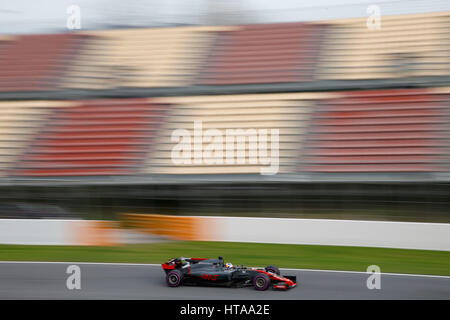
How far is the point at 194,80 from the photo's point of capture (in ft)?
52.1

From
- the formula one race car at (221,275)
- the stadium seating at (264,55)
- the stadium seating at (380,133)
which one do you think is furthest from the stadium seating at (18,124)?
the formula one race car at (221,275)

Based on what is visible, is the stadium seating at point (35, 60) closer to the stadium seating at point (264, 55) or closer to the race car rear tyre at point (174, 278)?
the stadium seating at point (264, 55)

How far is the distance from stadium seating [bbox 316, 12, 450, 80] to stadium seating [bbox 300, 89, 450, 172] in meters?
0.93

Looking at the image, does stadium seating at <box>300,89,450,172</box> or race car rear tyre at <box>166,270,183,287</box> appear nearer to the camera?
race car rear tyre at <box>166,270,183,287</box>

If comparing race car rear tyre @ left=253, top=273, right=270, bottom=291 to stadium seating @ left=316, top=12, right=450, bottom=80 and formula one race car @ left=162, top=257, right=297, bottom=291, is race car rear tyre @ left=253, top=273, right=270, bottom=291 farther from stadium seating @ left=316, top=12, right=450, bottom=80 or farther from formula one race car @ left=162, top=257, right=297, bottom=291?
stadium seating @ left=316, top=12, right=450, bottom=80

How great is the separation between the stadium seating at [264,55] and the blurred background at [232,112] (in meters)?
0.07

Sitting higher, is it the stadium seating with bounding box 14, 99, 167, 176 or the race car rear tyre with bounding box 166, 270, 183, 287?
the stadium seating with bounding box 14, 99, 167, 176

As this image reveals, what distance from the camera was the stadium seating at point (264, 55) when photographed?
15.6m

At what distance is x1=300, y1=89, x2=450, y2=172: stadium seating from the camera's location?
12.1 meters

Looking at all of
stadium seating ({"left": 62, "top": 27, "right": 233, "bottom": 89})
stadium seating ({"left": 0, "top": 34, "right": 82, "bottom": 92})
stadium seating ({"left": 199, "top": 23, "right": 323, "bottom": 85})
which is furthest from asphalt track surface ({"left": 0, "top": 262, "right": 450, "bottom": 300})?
stadium seating ({"left": 0, "top": 34, "right": 82, "bottom": 92})

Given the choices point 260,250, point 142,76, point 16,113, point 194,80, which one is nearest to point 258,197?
point 260,250

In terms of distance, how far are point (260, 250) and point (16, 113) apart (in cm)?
964

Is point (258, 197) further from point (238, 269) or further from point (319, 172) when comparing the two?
point (238, 269)

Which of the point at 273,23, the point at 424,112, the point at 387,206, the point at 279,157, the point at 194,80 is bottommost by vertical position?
the point at 387,206
